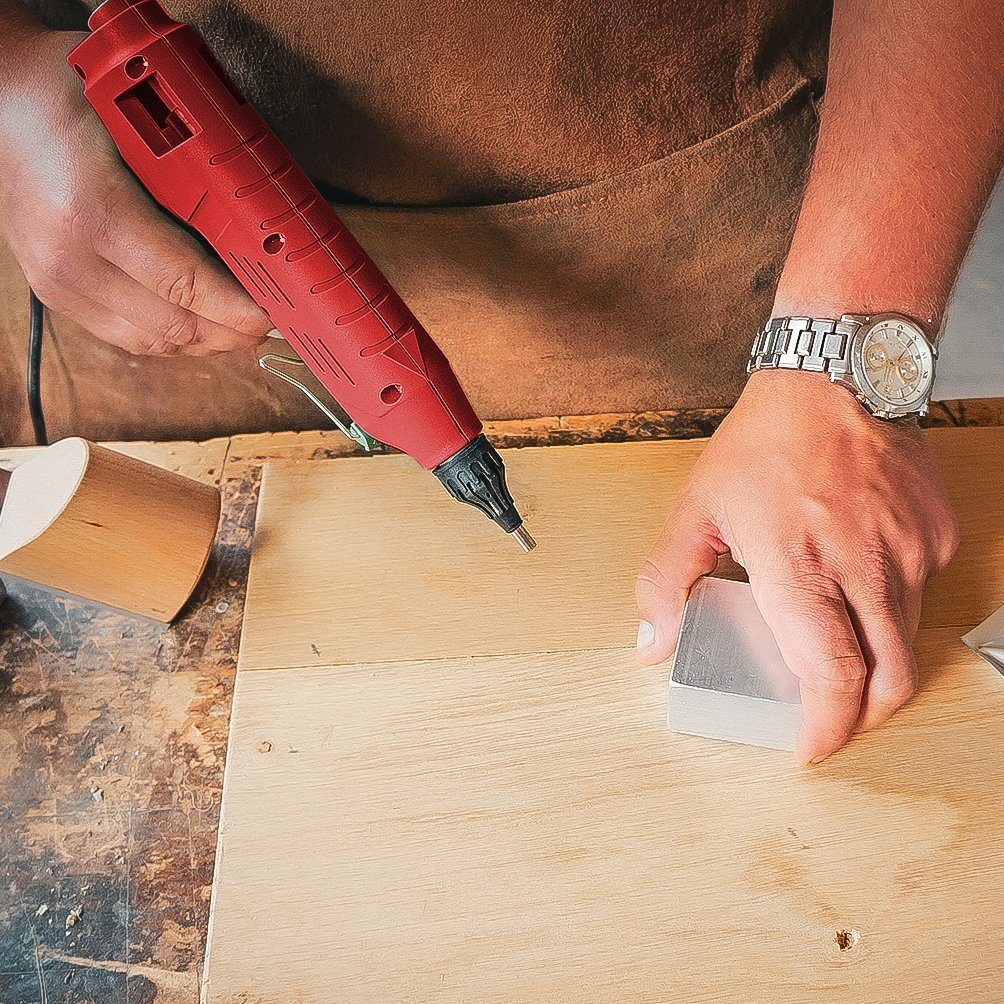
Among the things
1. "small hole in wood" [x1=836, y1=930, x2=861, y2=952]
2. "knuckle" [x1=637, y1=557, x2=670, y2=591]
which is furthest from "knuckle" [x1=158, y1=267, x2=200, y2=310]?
"small hole in wood" [x1=836, y1=930, x2=861, y2=952]

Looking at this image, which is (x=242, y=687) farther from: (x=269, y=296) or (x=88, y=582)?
(x=269, y=296)

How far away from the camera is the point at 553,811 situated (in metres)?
0.72

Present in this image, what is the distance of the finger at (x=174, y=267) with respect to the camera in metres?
0.84

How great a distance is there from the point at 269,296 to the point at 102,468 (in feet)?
0.67

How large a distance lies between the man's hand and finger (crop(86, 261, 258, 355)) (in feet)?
1.57

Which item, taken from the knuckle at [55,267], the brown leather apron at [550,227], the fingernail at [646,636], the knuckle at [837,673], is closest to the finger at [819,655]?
the knuckle at [837,673]

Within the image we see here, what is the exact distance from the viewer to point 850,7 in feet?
2.74

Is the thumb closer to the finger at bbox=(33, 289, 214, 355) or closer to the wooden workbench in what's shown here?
the wooden workbench

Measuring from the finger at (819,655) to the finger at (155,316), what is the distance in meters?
0.57

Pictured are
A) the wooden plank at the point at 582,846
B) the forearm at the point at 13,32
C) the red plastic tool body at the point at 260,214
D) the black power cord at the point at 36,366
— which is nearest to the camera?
the wooden plank at the point at 582,846

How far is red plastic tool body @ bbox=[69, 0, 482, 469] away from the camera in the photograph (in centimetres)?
75

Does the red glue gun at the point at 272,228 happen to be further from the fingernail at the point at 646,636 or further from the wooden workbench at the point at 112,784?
the wooden workbench at the point at 112,784

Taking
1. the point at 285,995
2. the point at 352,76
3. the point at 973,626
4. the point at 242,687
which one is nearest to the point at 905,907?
the point at 973,626

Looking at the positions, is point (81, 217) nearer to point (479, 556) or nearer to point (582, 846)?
point (479, 556)
